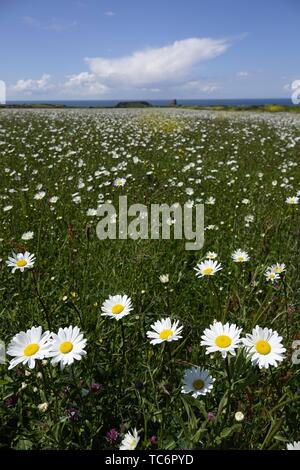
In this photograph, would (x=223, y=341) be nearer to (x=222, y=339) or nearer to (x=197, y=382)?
(x=222, y=339)

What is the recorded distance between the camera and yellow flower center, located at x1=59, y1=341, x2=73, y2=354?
166 cm

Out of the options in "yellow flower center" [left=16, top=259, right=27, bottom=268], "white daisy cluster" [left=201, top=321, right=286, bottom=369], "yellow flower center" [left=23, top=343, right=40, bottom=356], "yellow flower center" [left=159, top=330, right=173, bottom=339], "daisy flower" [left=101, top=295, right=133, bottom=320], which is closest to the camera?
"white daisy cluster" [left=201, top=321, right=286, bottom=369]

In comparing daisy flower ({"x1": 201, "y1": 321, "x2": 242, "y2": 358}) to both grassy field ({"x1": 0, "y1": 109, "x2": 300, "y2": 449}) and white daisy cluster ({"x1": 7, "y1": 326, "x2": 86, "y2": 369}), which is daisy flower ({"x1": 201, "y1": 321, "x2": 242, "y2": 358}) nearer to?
grassy field ({"x1": 0, "y1": 109, "x2": 300, "y2": 449})

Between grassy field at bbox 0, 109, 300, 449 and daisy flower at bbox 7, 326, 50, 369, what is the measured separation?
0.06 m

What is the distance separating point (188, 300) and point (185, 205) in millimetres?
2180

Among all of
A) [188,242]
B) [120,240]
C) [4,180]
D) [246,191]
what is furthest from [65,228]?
[246,191]

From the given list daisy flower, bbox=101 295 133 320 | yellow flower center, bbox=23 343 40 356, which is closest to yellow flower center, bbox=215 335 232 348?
daisy flower, bbox=101 295 133 320

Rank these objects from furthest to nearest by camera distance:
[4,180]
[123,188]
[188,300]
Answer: [4,180]
[123,188]
[188,300]

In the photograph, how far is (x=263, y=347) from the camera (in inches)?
62.6

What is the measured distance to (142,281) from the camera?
3.18 meters

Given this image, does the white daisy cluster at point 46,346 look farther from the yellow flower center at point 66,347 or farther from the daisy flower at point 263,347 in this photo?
the daisy flower at point 263,347

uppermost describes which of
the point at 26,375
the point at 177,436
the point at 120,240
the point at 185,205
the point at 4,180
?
the point at 4,180

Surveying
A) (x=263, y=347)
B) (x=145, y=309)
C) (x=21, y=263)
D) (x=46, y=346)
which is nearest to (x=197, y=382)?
(x=263, y=347)
